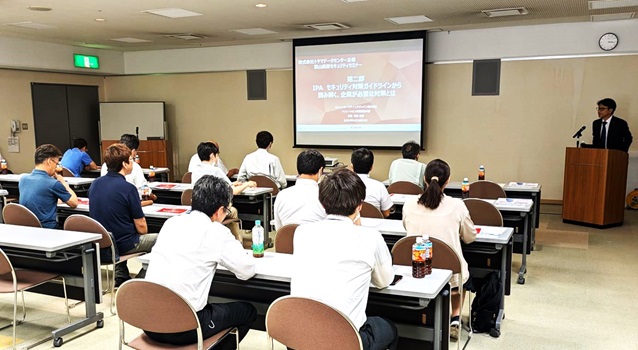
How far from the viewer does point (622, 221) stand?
23.3 feet

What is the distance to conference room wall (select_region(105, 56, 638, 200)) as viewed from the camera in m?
7.82

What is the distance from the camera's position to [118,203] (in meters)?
4.09

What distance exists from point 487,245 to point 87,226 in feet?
9.56

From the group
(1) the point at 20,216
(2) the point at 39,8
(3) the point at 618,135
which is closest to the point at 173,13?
(2) the point at 39,8

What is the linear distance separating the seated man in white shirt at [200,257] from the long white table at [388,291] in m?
0.15

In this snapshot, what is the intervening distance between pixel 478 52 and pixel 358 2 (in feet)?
9.75

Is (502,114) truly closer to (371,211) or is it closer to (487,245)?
(371,211)

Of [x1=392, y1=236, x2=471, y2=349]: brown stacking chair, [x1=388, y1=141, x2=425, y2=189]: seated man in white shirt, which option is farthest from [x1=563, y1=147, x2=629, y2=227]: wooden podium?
[x1=392, y1=236, x2=471, y2=349]: brown stacking chair

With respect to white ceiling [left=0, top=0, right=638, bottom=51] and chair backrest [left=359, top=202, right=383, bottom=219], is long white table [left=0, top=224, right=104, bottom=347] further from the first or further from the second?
white ceiling [left=0, top=0, right=638, bottom=51]

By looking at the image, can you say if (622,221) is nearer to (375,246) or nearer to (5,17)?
(375,246)

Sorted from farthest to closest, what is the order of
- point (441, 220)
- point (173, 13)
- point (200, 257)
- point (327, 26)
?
point (327, 26)
point (173, 13)
point (441, 220)
point (200, 257)

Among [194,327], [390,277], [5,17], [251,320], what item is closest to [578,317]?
[390,277]

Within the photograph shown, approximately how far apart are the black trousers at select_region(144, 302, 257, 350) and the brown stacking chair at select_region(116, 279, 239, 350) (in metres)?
0.09

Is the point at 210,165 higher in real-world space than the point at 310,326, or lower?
higher
